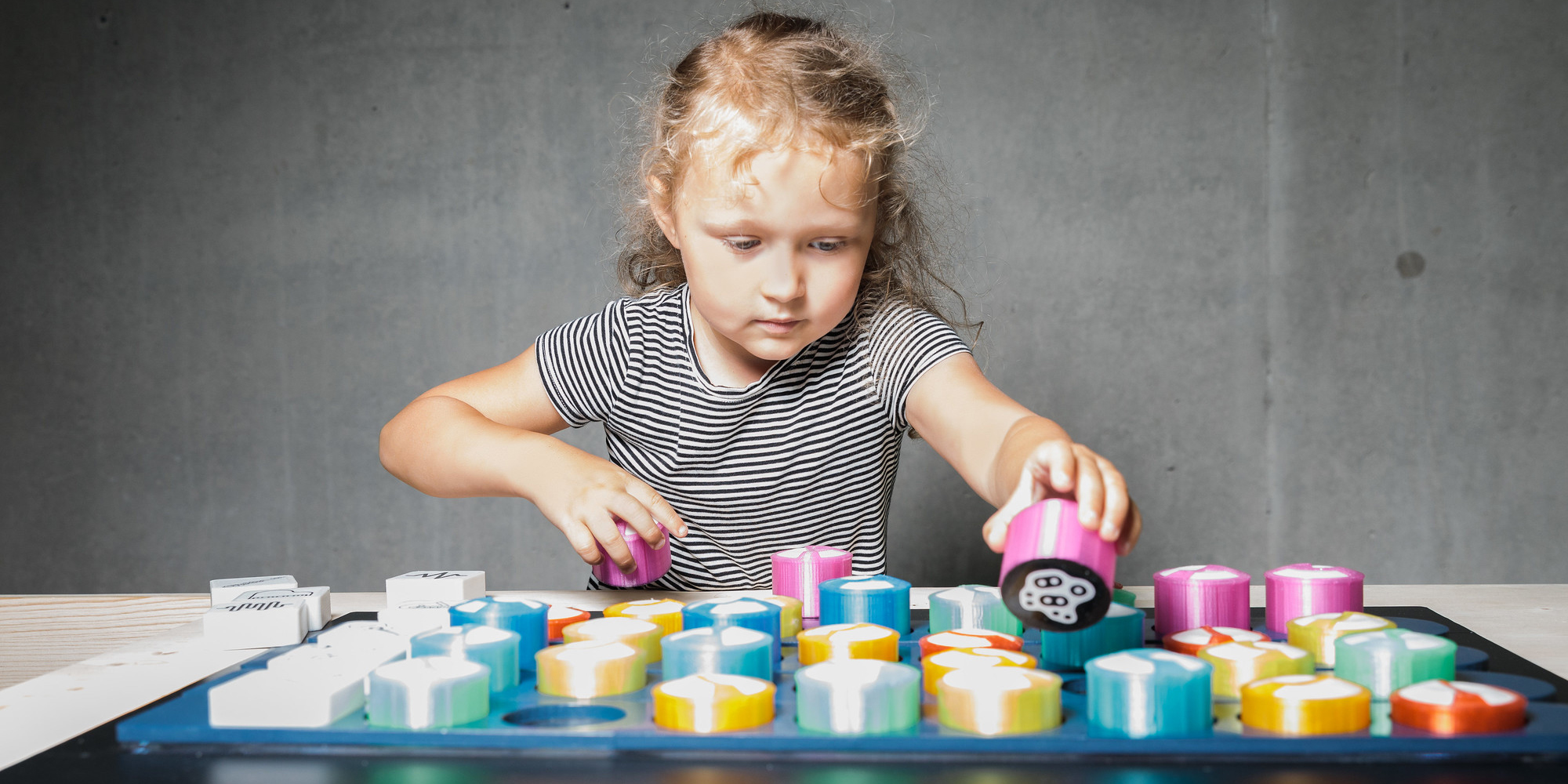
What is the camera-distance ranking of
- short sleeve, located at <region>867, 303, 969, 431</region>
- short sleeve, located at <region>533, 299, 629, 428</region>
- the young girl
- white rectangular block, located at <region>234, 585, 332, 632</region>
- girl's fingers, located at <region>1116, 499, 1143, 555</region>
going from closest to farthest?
girl's fingers, located at <region>1116, 499, 1143, 555</region> < white rectangular block, located at <region>234, 585, 332, 632</region> < the young girl < short sleeve, located at <region>867, 303, 969, 431</region> < short sleeve, located at <region>533, 299, 629, 428</region>

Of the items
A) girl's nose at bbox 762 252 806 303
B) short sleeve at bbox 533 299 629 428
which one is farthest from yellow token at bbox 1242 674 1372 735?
short sleeve at bbox 533 299 629 428

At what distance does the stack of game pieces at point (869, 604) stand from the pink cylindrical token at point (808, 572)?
0.06m

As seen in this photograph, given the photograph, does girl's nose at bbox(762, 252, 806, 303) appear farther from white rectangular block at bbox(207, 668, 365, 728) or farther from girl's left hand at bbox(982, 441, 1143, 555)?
white rectangular block at bbox(207, 668, 365, 728)

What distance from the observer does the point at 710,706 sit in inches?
16.7

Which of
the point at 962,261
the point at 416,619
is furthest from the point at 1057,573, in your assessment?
the point at 962,261

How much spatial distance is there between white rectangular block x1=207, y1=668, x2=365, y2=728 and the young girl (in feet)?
0.94

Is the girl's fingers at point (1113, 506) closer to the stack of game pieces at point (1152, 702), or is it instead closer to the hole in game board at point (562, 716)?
the stack of game pieces at point (1152, 702)

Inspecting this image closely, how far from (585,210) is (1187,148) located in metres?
1.03

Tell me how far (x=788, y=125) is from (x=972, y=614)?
44cm

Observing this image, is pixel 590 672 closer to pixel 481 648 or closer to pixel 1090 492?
pixel 481 648

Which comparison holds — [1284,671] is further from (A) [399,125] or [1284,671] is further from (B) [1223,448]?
(A) [399,125]

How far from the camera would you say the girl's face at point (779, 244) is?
2.71ft

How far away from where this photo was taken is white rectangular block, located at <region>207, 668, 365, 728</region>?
A: 17.0 inches

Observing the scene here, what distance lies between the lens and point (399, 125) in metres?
1.95
